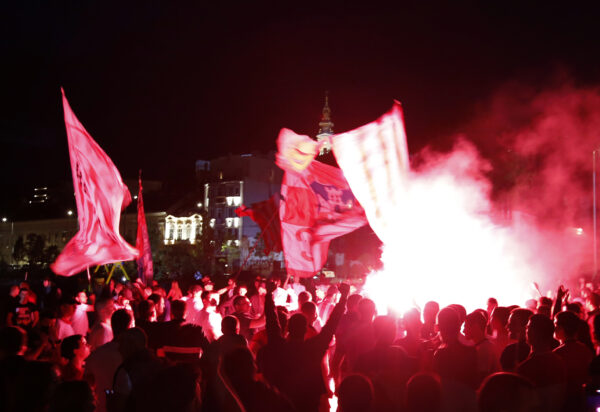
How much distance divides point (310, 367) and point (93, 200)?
20.2 ft

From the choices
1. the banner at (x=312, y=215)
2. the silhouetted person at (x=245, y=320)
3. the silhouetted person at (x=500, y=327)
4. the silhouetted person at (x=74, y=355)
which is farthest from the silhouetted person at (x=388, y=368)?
the banner at (x=312, y=215)

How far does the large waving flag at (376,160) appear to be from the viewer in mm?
9977

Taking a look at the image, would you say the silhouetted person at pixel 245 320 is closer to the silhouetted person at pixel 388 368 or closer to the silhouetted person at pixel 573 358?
the silhouetted person at pixel 388 368

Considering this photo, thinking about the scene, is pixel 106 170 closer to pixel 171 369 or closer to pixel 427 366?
pixel 427 366

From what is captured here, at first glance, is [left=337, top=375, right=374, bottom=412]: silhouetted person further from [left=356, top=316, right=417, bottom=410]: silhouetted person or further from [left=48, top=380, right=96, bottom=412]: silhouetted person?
[left=48, top=380, right=96, bottom=412]: silhouetted person

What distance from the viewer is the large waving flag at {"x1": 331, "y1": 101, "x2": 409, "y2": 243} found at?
32.7ft

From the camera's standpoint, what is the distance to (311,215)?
15219 millimetres

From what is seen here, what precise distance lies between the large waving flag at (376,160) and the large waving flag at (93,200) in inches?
154

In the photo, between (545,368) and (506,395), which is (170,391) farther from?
(545,368)

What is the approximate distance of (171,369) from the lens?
349cm

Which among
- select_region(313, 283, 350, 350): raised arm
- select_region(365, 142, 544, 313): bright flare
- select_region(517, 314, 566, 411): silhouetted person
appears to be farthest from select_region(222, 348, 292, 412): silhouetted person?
select_region(365, 142, 544, 313): bright flare

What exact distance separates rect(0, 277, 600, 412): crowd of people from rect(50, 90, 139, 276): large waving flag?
2.43 meters

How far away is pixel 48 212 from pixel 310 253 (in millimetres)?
81702

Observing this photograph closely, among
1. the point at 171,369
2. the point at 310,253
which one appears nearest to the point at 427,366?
the point at 171,369
